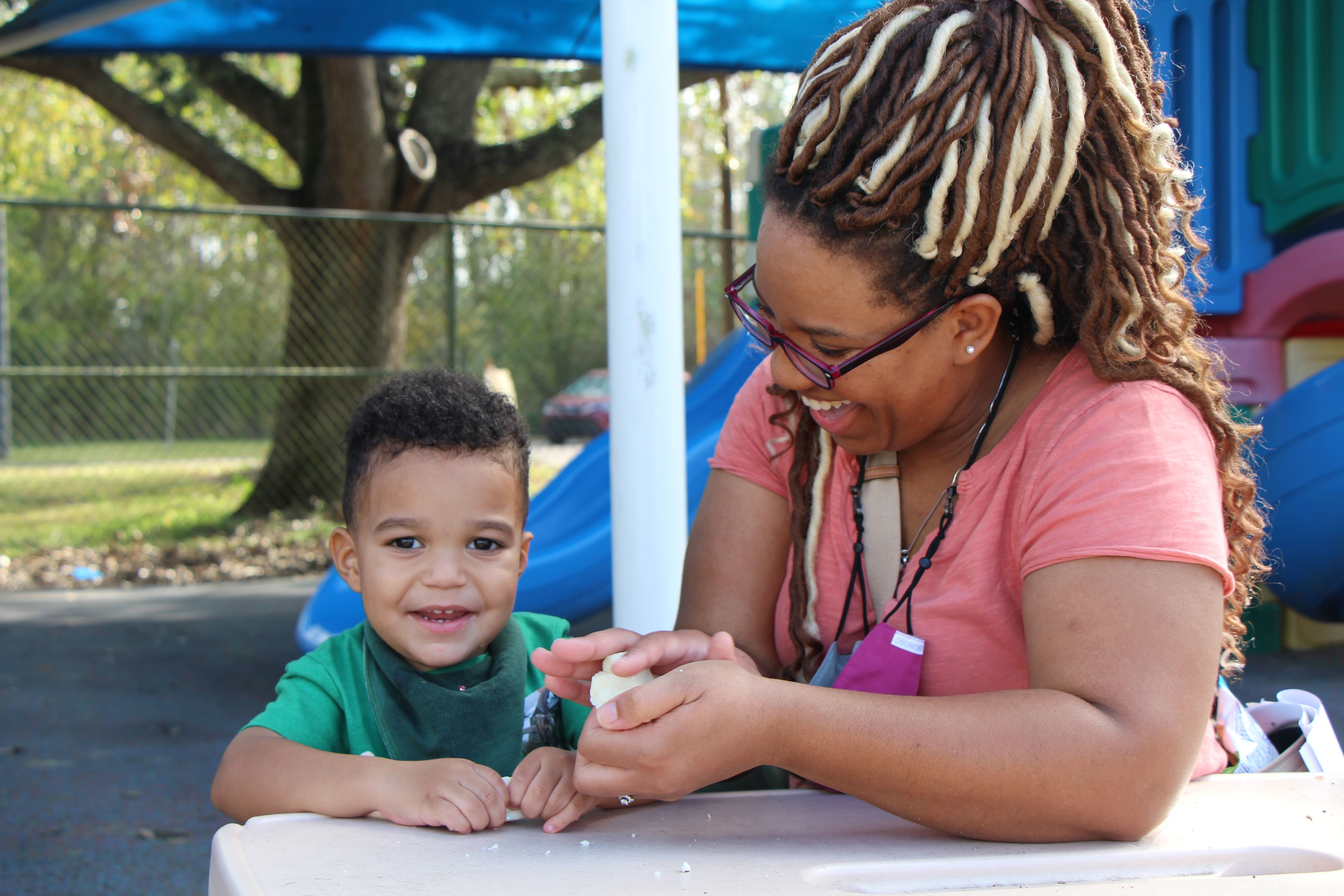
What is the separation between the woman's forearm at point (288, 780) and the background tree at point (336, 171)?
774 centimetres

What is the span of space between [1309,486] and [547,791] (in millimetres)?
2892

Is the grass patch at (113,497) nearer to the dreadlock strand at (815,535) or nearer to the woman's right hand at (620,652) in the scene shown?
the dreadlock strand at (815,535)

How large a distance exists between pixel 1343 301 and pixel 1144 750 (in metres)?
3.42

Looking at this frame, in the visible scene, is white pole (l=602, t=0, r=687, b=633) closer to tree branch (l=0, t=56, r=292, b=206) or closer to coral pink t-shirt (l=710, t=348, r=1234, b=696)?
coral pink t-shirt (l=710, t=348, r=1234, b=696)

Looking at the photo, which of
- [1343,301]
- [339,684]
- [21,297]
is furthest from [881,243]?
[21,297]

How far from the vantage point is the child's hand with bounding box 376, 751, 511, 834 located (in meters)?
1.33

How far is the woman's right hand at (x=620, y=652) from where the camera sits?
136 centimetres

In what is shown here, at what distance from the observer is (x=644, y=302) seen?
7.34 feet

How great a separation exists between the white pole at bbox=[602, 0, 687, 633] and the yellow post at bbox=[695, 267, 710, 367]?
8188 millimetres

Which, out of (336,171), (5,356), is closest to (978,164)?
(336,171)

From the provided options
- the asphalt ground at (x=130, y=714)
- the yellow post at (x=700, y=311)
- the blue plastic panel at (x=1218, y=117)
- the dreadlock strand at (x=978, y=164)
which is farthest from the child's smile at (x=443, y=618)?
the yellow post at (x=700, y=311)

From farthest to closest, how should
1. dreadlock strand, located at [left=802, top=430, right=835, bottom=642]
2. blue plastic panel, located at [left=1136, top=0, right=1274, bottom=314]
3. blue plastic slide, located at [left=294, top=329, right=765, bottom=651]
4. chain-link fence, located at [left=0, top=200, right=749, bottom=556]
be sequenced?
chain-link fence, located at [left=0, top=200, right=749, bottom=556]
blue plastic panel, located at [left=1136, top=0, right=1274, bottom=314]
blue plastic slide, located at [left=294, top=329, right=765, bottom=651]
dreadlock strand, located at [left=802, top=430, right=835, bottom=642]

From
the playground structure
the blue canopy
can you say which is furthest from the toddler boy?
the blue canopy

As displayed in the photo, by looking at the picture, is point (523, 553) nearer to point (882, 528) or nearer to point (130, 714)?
point (882, 528)
